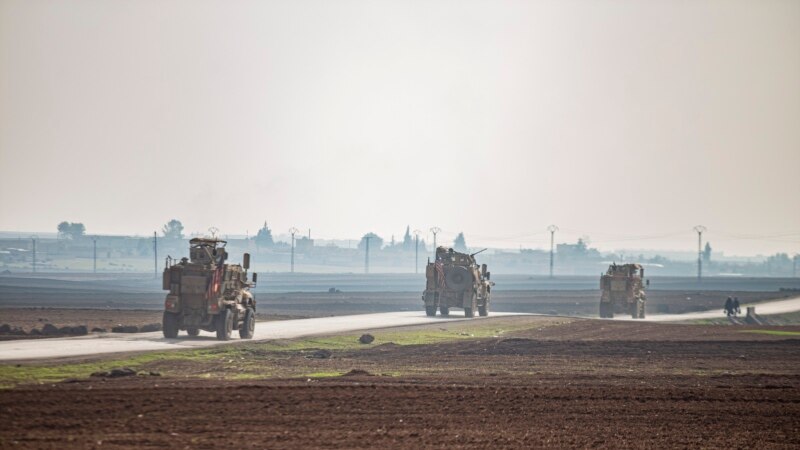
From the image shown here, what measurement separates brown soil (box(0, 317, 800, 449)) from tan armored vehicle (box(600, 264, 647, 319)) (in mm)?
44973

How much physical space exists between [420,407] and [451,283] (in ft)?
153

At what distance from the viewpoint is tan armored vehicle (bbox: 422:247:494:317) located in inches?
2822

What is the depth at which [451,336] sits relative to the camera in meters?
53.8

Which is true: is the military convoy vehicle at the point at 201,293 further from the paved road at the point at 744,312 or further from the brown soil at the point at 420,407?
the paved road at the point at 744,312

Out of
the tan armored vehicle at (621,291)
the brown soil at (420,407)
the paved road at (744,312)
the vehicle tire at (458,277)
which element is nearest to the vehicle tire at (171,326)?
the brown soil at (420,407)

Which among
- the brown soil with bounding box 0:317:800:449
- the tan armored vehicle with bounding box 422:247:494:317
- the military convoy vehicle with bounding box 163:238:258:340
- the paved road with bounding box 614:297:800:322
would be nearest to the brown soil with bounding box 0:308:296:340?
the military convoy vehicle with bounding box 163:238:258:340

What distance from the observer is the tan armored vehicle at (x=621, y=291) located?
8506 centimetres

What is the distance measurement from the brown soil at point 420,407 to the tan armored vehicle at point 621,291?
44973 mm

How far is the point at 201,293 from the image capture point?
144 feet

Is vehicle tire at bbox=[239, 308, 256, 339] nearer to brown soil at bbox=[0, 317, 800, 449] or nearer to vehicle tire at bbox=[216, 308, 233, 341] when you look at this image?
vehicle tire at bbox=[216, 308, 233, 341]

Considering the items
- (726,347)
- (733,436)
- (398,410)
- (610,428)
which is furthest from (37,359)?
(726,347)

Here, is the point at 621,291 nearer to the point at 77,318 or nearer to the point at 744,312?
the point at 744,312

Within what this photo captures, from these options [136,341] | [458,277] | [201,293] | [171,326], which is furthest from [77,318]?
[458,277]

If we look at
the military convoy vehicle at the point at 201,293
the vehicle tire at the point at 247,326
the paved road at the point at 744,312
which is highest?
the military convoy vehicle at the point at 201,293
